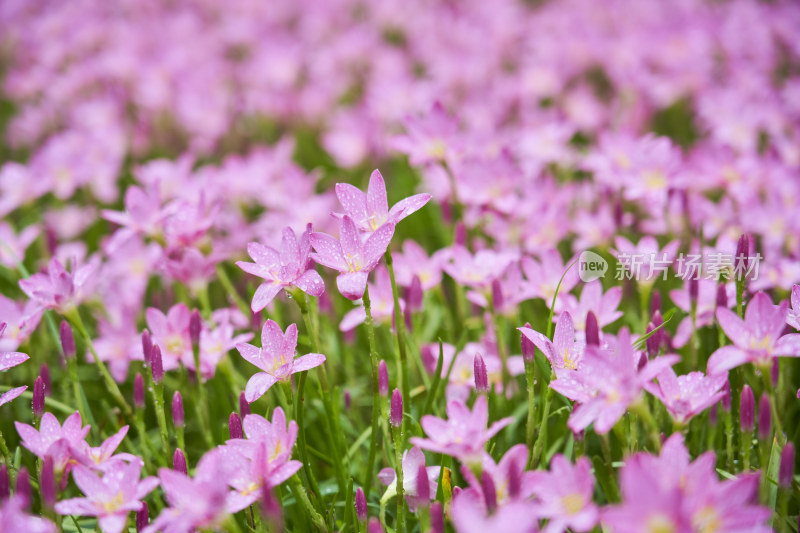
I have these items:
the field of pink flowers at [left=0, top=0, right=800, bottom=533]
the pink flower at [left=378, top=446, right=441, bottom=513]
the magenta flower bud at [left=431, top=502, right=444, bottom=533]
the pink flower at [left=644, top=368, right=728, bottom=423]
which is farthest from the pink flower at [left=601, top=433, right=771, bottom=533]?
the pink flower at [left=378, top=446, right=441, bottom=513]

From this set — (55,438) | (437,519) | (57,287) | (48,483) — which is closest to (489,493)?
(437,519)

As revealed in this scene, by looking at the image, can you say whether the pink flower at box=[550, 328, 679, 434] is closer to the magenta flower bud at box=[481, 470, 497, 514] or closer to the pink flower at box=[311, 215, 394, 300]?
the magenta flower bud at box=[481, 470, 497, 514]

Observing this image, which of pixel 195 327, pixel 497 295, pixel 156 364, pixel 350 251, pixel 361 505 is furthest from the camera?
pixel 497 295

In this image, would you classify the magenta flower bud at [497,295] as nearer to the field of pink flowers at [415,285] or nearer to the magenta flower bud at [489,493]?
the field of pink flowers at [415,285]

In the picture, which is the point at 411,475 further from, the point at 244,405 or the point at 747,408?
the point at 747,408

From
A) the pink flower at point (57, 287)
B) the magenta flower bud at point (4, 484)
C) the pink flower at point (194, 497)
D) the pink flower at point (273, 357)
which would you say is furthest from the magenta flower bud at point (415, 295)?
the magenta flower bud at point (4, 484)

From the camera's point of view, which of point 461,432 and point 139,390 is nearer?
point 461,432

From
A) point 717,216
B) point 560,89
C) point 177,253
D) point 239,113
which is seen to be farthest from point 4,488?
point 560,89
